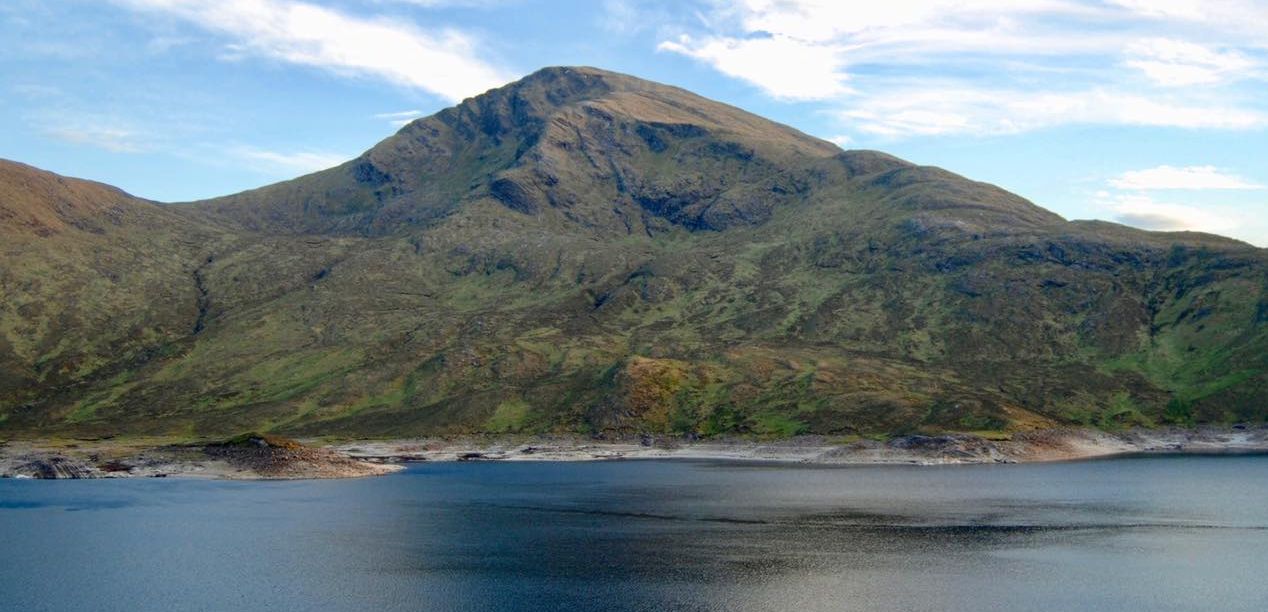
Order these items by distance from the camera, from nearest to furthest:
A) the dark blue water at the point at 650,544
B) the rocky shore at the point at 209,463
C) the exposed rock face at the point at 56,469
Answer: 1. the dark blue water at the point at 650,544
2. the rocky shore at the point at 209,463
3. the exposed rock face at the point at 56,469

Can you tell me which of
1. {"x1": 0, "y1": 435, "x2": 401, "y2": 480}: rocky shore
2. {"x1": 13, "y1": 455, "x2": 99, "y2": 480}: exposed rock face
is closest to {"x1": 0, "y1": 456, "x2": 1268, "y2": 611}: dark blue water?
{"x1": 0, "y1": 435, "x2": 401, "y2": 480}: rocky shore

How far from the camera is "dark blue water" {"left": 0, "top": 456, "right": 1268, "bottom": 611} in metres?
69.5

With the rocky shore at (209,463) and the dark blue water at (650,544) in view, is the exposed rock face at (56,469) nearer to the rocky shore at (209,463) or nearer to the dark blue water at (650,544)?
the rocky shore at (209,463)

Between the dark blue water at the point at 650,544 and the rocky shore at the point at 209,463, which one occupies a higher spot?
the dark blue water at the point at 650,544

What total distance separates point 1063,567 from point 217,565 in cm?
6799

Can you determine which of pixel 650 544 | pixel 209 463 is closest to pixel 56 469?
pixel 209 463

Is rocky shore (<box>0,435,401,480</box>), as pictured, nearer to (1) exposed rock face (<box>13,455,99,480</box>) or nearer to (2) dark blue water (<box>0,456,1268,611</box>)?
(1) exposed rock face (<box>13,455,99,480</box>)

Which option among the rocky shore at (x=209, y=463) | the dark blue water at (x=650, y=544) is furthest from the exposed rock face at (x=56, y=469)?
the dark blue water at (x=650, y=544)

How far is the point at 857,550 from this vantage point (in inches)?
3415

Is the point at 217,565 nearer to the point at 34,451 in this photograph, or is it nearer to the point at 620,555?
the point at 620,555

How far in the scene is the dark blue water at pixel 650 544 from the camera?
6950cm

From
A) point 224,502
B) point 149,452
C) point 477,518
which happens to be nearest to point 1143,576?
point 477,518

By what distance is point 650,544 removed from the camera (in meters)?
91.2

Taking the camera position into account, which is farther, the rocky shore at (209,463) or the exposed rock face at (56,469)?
the exposed rock face at (56,469)
